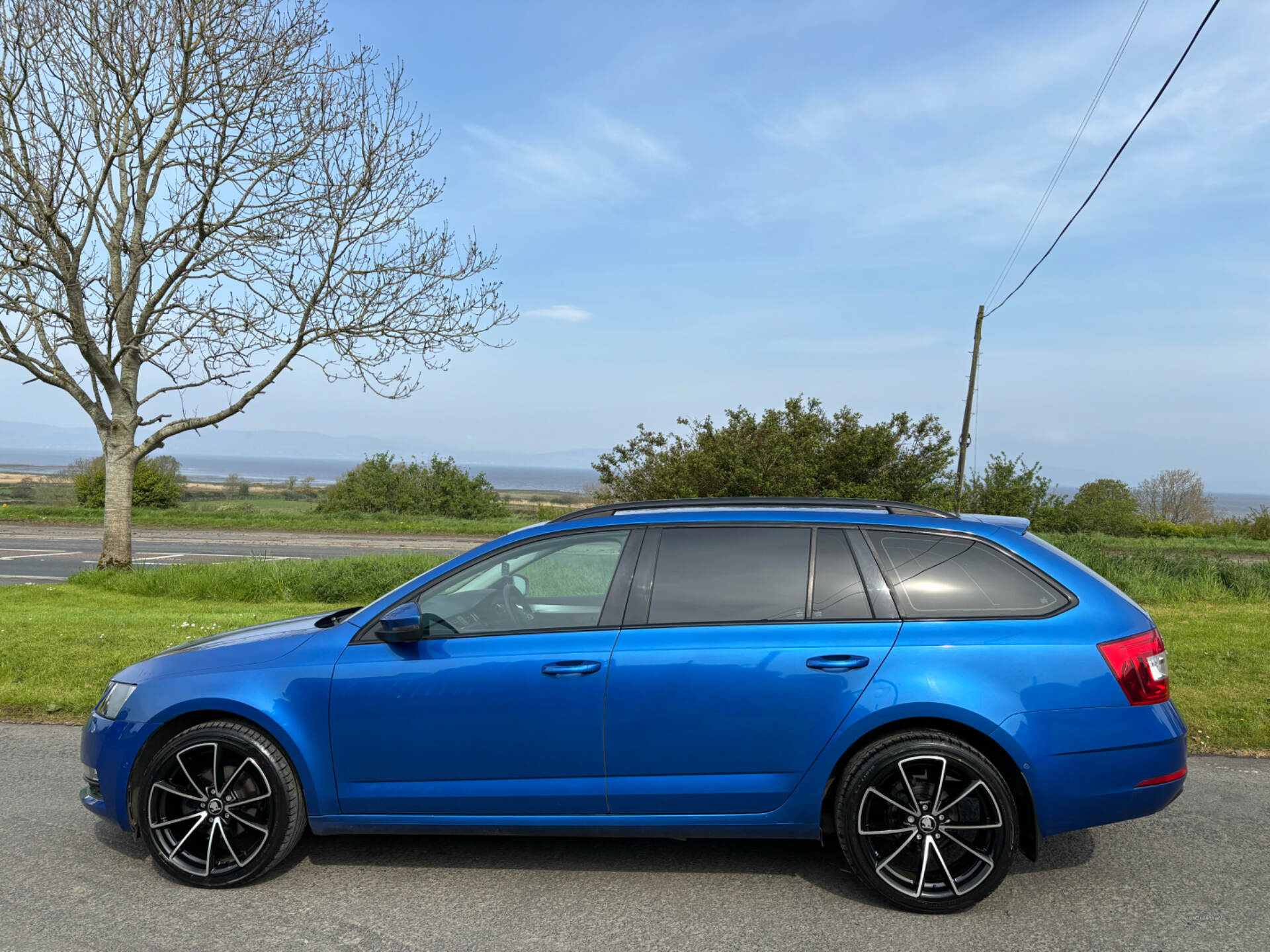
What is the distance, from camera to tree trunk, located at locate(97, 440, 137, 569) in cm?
1420

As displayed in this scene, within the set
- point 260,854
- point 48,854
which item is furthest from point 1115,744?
point 48,854

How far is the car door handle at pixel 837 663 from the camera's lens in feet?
11.8

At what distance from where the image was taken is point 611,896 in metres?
3.65

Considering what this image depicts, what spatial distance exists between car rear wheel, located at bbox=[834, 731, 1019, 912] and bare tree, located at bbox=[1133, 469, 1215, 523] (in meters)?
55.1

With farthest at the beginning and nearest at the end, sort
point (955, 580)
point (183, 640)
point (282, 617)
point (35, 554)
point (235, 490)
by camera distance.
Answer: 1. point (235, 490)
2. point (35, 554)
3. point (282, 617)
4. point (183, 640)
5. point (955, 580)

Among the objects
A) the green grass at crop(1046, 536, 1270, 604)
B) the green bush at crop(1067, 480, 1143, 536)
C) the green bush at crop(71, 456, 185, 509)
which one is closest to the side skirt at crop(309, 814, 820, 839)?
the green grass at crop(1046, 536, 1270, 604)

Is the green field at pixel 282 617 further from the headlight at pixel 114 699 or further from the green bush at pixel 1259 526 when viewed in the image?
the green bush at pixel 1259 526

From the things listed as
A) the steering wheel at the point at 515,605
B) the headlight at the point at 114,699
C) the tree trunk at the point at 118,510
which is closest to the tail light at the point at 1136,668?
the steering wheel at the point at 515,605

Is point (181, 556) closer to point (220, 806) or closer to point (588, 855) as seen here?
point (220, 806)

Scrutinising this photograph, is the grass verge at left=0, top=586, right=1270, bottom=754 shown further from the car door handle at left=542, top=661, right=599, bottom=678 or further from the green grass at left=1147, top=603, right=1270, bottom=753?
the car door handle at left=542, top=661, right=599, bottom=678

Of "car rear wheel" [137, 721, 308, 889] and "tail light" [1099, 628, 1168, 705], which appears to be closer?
"tail light" [1099, 628, 1168, 705]

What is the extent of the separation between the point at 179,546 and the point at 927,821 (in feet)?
74.1

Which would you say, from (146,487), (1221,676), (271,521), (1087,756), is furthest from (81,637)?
(146,487)

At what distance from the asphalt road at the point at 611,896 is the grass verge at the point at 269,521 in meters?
22.8
